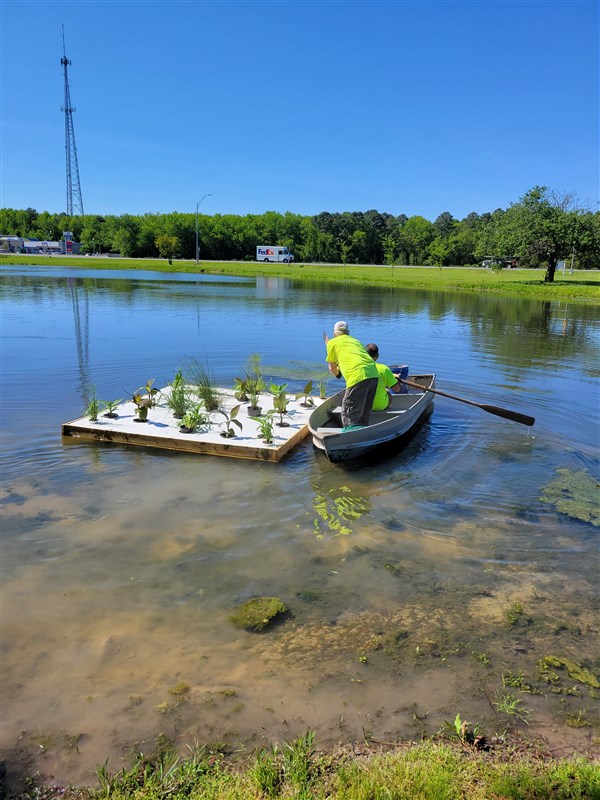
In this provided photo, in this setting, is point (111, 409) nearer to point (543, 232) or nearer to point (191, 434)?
point (191, 434)

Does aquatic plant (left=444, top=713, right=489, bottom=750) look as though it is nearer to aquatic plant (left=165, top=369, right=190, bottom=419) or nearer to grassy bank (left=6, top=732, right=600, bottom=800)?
grassy bank (left=6, top=732, right=600, bottom=800)

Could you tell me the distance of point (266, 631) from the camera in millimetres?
4715

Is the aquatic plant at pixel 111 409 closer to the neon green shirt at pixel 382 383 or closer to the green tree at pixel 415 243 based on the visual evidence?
the neon green shirt at pixel 382 383

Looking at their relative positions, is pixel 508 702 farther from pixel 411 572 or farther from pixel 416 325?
pixel 416 325

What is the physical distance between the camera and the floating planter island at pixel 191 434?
8.90 meters

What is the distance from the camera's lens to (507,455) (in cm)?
970

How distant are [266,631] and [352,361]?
5080 millimetres

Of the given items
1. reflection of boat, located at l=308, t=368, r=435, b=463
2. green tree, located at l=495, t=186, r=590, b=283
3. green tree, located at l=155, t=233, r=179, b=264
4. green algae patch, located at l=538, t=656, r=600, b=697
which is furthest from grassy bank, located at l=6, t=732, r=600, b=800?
green tree, located at l=155, t=233, r=179, b=264

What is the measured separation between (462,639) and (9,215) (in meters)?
182

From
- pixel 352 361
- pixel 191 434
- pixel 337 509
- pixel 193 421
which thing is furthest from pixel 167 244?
pixel 337 509

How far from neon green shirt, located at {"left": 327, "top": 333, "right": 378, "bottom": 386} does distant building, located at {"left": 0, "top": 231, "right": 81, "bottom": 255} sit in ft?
446

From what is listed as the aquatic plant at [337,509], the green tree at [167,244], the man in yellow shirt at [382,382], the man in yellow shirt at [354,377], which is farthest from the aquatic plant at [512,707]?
the green tree at [167,244]

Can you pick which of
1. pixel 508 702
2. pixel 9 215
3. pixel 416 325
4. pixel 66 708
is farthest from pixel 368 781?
pixel 9 215

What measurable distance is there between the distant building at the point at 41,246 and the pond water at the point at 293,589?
5249 inches
